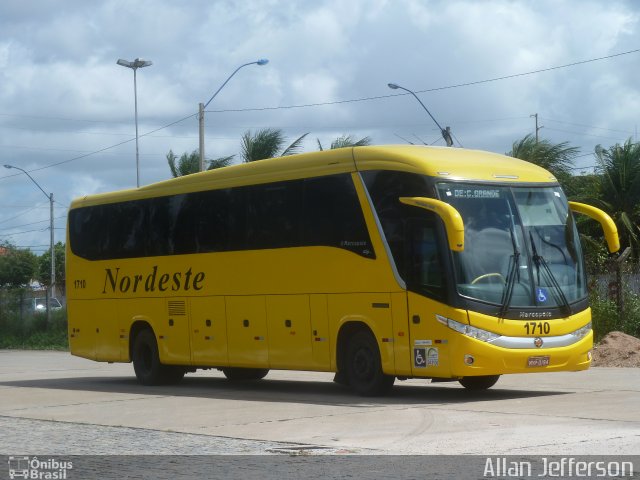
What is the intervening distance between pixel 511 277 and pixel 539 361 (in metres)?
1.22

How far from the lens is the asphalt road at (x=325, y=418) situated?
1205 centimetres

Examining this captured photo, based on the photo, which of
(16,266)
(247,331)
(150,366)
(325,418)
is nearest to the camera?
(325,418)

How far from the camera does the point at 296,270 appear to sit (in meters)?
18.6

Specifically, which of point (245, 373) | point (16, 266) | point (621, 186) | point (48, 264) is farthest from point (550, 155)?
point (48, 264)

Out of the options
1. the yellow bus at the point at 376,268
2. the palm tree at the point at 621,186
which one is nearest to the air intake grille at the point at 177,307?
the yellow bus at the point at 376,268

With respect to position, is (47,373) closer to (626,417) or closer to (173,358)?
(173,358)

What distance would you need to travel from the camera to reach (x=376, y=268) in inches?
674

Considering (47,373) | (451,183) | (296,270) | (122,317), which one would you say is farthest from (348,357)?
(47,373)

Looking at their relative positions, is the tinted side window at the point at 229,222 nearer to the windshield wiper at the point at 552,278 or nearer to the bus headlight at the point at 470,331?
the bus headlight at the point at 470,331

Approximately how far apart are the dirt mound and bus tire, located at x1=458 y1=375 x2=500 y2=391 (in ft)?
18.9

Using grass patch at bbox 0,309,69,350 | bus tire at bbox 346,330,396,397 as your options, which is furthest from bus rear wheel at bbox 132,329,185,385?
grass patch at bbox 0,309,69,350

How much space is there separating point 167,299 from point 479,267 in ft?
23.4

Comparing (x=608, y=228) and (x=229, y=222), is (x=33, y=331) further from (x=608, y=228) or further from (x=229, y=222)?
(x=608, y=228)

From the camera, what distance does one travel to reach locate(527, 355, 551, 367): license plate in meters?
16.4
